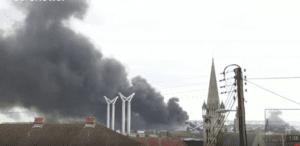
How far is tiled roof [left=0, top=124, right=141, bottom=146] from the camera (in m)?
40.1

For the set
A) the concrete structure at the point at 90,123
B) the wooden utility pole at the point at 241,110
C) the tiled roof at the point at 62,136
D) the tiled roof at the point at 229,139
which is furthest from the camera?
the tiled roof at the point at 229,139

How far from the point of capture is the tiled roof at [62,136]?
132 feet

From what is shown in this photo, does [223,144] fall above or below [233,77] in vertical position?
below

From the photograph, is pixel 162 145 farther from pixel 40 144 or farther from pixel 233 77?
pixel 233 77

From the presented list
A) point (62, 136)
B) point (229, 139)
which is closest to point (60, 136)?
point (62, 136)

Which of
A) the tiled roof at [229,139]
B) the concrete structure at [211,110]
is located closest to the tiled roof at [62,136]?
the tiled roof at [229,139]

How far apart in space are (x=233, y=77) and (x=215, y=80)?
115 metres

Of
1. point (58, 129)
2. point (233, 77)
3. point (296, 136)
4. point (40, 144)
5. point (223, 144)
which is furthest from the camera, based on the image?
point (223, 144)

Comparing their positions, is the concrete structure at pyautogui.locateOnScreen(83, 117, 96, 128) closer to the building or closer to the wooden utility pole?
the building

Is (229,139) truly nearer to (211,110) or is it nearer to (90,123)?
(211,110)

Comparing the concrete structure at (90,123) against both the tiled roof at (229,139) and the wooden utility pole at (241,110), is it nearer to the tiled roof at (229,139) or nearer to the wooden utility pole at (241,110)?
the wooden utility pole at (241,110)

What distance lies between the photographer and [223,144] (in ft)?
397

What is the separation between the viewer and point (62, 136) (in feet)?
135

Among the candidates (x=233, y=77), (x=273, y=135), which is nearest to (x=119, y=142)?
(x=233, y=77)
